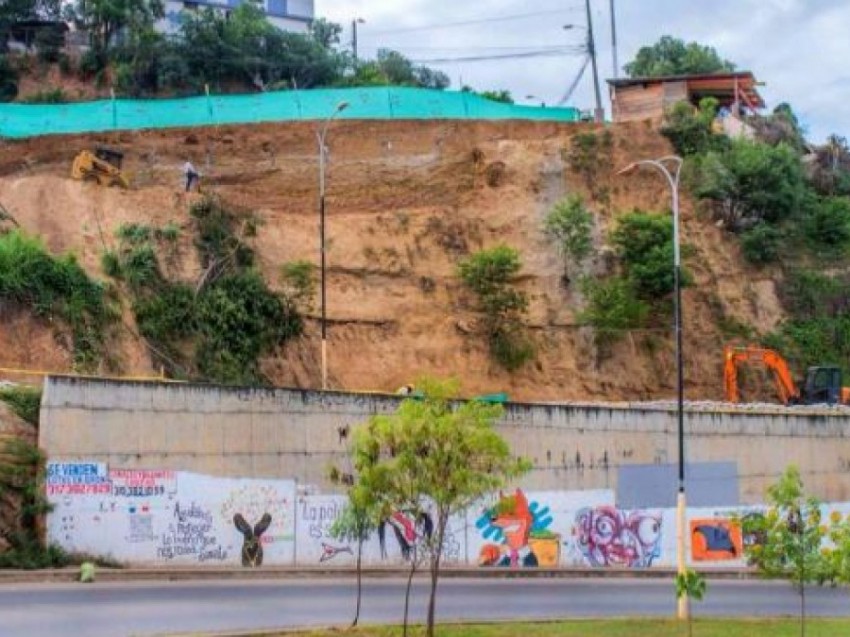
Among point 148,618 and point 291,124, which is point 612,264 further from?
point 148,618

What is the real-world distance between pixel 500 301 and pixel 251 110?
47.1 feet

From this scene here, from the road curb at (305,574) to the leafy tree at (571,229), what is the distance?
16594 mm

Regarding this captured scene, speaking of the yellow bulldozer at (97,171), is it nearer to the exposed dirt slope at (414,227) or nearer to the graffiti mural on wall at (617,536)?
the exposed dirt slope at (414,227)

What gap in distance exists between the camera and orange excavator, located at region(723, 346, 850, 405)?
139ft

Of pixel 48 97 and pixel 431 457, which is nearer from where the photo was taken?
pixel 431 457

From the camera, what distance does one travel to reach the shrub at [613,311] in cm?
4588

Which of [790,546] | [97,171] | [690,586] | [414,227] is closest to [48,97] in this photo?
[97,171]

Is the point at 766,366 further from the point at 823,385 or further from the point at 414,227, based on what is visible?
the point at 414,227

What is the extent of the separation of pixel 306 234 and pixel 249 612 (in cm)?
2701

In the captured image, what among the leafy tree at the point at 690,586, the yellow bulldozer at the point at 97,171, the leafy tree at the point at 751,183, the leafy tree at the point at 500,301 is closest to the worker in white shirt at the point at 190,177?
the yellow bulldozer at the point at 97,171

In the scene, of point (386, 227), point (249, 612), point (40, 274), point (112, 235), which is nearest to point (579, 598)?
point (249, 612)

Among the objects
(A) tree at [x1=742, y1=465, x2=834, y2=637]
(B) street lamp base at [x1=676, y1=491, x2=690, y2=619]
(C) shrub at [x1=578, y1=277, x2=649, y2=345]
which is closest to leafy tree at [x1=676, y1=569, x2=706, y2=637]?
(B) street lamp base at [x1=676, y1=491, x2=690, y2=619]

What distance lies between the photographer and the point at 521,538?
33.1 meters

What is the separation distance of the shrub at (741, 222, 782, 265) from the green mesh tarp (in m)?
9.66
